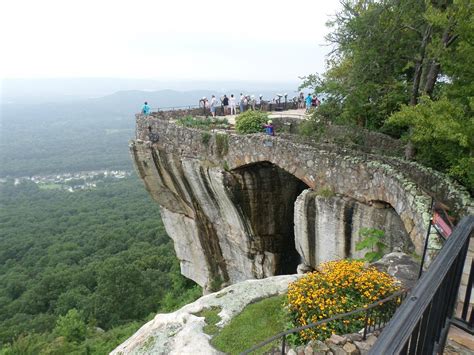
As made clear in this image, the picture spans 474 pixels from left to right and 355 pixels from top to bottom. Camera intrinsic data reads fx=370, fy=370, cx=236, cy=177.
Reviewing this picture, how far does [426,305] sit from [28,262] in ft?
244

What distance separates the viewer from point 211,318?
29.0 feet

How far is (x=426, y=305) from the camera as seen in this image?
95.0 inches

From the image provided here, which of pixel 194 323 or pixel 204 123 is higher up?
pixel 204 123

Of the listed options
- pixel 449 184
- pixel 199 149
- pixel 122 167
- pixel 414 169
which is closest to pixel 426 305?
pixel 449 184

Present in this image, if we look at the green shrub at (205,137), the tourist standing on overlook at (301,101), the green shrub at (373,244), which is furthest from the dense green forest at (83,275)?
the green shrub at (373,244)

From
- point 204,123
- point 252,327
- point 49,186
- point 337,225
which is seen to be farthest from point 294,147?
point 49,186

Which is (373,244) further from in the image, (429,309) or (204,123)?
(204,123)

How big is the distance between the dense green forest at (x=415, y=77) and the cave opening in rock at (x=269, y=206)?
380 cm

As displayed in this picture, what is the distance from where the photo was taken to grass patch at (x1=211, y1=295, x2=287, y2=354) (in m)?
7.69

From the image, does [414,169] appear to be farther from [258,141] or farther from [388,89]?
[258,141]

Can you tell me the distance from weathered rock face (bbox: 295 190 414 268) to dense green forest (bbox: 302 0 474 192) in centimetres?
236

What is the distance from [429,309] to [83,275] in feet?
183

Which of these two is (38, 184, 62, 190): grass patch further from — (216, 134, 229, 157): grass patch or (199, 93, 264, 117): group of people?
(216, 134, 229, 157): grass patch

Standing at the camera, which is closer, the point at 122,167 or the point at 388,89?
the point at 388,89
